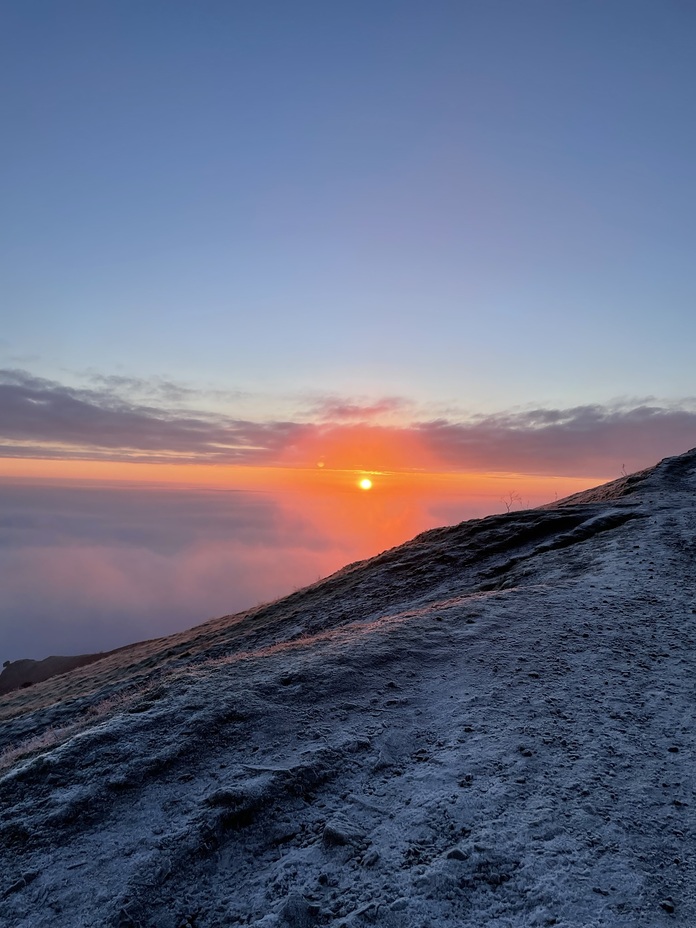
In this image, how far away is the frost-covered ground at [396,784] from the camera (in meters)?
6.35

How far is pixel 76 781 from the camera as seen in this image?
28.0 ft

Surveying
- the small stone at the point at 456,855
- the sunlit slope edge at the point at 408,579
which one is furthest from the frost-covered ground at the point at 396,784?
the sunlit slope edge at the point at 408,579

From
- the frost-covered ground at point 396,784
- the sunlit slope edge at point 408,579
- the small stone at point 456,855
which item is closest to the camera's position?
the frost-covered ground at point 396,784

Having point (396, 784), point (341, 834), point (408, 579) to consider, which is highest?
point (408, 579)

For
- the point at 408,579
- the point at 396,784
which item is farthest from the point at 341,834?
the point at 408,579

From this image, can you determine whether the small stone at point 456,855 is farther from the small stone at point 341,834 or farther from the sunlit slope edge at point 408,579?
the sunlit slope edge at point 408,579

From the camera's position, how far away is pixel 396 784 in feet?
26.8

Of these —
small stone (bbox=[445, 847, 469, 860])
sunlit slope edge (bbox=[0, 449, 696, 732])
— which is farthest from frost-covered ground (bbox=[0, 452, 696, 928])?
sunlit slope edge (bbox=[0, 449, 696, 732])

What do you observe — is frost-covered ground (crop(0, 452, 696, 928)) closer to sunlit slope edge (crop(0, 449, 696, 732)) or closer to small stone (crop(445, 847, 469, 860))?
small stone (crop(445, 847, 469, 860))

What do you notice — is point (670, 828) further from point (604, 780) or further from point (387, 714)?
point (387, 714)

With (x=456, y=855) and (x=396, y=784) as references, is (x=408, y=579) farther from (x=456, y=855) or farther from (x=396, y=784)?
(x=456, y=855)

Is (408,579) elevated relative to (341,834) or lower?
elevated

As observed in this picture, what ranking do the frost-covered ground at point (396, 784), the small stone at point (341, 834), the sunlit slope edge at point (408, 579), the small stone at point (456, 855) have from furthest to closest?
the sunlit slope edge at point (408, 579), the small stone at point (341, 834), the small stone at point (456, 855), the frost-covered ground at point (396, 784)

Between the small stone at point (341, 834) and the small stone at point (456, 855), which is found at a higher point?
the small stone at point (456, 855)
